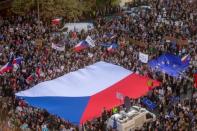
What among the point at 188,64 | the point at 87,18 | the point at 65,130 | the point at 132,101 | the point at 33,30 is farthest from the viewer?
the point at 87,18

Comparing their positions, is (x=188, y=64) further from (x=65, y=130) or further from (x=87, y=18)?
(x=87, y=18)

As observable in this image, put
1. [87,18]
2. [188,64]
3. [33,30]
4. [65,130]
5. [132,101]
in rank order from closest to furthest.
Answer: [65,130] < [132,101] < [188,64] < [33,30] < [87,18]

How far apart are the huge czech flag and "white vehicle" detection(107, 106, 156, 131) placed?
0.56 meters

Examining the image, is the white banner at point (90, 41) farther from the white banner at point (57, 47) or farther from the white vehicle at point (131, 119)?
the white vehicle at point (131, 119)

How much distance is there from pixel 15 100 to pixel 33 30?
10022 millimetres

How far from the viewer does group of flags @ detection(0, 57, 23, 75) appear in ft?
83.8

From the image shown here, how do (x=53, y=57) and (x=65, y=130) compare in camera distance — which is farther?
(x=53, y=57)

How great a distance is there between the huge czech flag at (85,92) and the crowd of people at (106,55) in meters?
0.56

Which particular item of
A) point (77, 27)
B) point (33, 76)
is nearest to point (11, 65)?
point (33, 76)

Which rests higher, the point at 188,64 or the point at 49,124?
the point at 188,64

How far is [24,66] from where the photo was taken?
26672 mm

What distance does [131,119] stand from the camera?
21516mm

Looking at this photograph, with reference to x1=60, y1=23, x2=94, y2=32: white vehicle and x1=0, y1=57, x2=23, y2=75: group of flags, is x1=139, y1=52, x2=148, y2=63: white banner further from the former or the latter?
x1=60, y1=23, x2=94, y2=32: white vehicle

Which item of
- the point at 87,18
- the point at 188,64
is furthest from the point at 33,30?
the point at 188,64
